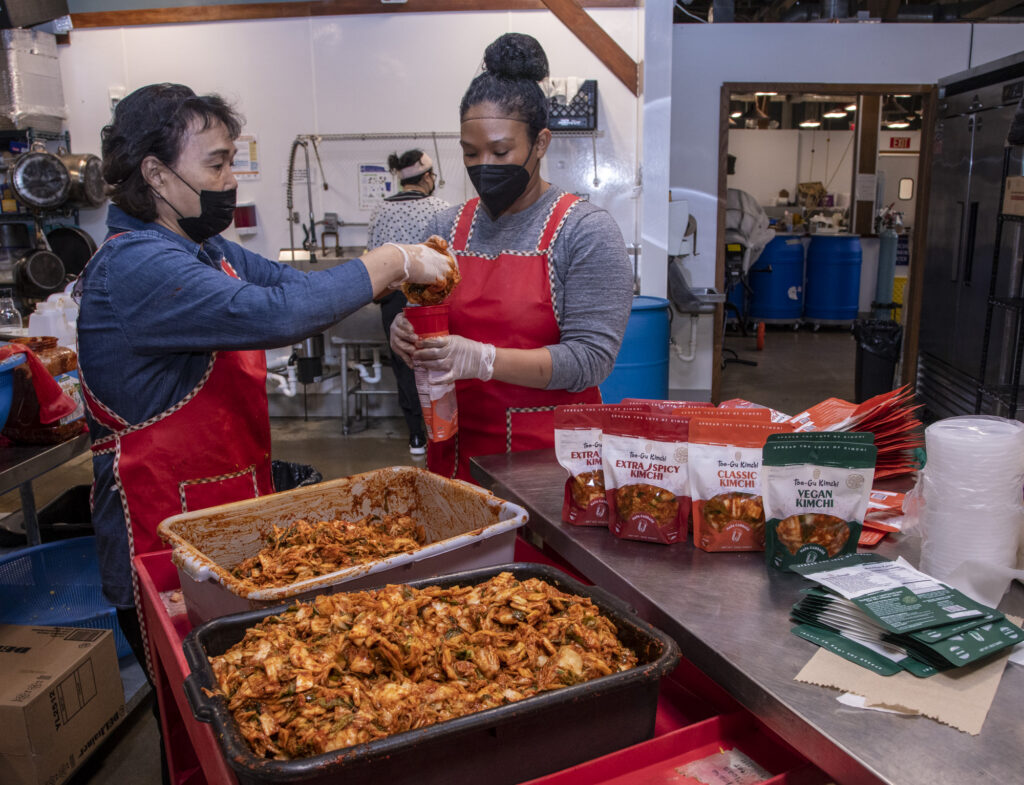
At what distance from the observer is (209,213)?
5.89ft

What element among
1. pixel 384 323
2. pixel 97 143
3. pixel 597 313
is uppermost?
pixel 97 143

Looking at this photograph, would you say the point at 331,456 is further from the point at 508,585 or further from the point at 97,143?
the point at 508,585

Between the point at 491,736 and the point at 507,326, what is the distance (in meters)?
1.27

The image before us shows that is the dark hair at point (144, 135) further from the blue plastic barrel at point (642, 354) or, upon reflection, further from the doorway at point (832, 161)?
the doorway at point (832, 161)

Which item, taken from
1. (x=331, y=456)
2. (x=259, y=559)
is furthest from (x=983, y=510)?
(x=331, y=456)

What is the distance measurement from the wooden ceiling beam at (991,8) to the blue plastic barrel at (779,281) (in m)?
2.99

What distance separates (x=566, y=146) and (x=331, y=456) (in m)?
2.79

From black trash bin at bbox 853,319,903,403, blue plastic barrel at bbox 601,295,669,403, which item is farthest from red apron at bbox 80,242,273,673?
black trash bin at bbox 853,319,903,403

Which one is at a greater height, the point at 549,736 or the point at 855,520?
the point at 855,520

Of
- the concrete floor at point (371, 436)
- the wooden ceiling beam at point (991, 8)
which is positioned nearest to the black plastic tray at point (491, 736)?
the concrete floor at point (371, 436)

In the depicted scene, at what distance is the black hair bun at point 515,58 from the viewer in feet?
6.42

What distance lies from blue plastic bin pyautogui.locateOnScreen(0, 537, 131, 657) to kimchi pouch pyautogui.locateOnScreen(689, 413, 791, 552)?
7.75 ft

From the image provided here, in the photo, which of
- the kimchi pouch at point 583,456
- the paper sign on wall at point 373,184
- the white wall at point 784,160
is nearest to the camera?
the kimchi pouch at point 583,456

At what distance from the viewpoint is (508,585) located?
1.23 meters
